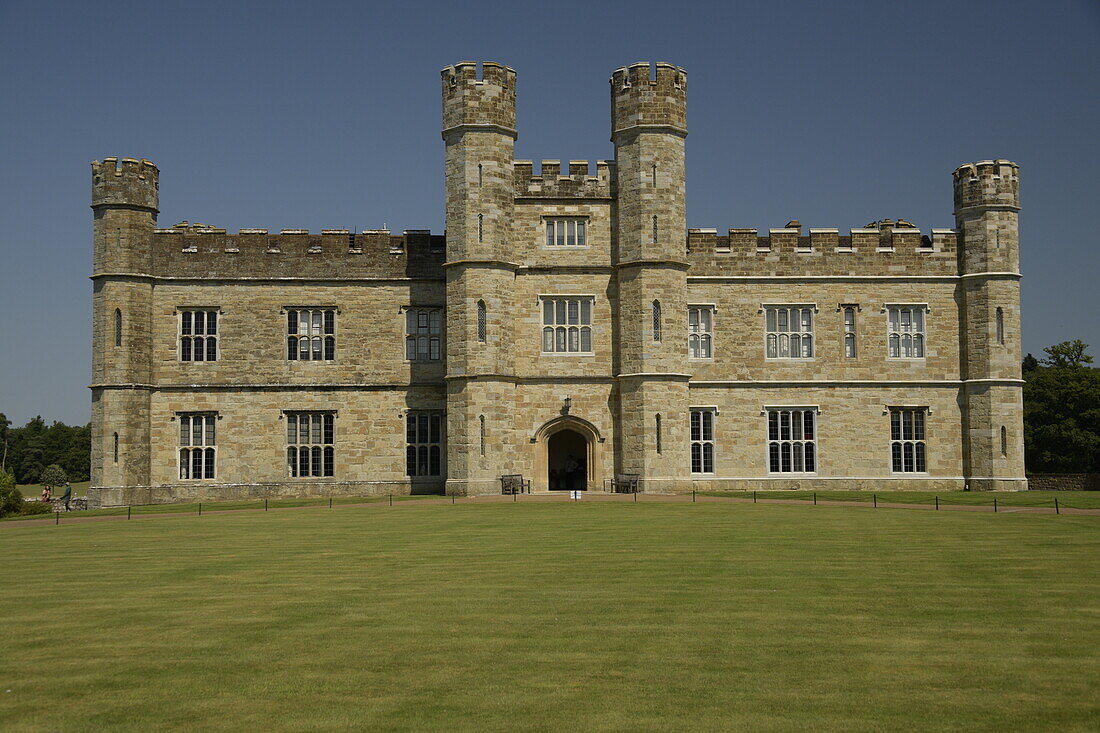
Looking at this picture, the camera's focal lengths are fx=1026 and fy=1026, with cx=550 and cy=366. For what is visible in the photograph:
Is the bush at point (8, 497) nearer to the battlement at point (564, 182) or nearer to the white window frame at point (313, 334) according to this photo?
the white window frame at point (313, 334)

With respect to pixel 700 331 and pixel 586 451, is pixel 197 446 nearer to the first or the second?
pixel 586 451

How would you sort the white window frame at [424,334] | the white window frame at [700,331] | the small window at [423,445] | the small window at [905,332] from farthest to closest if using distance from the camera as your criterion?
the small window at [905,332] < the white window frame at [424,334] < the white window frame at [700,331] < the small window at [423,445]

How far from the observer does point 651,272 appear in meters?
35.3

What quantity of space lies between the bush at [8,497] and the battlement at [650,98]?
23.2m

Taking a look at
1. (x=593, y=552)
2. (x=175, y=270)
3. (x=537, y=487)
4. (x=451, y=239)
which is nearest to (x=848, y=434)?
(x=537, y=487)

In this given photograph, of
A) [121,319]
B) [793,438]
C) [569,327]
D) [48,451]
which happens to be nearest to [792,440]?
[793,438]

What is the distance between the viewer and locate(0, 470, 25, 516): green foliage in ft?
105

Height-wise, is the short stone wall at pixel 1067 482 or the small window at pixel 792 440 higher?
the small window at pixel 792 440

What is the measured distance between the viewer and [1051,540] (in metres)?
19.1

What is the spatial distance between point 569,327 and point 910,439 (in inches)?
518

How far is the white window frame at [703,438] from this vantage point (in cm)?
3703

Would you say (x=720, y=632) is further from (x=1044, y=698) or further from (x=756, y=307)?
(x=756, y=307)

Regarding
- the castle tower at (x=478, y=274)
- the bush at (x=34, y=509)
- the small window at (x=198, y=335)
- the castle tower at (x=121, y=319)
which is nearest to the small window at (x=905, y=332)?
the castle tower at (x=478, y=274)

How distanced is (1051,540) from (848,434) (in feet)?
60.5
